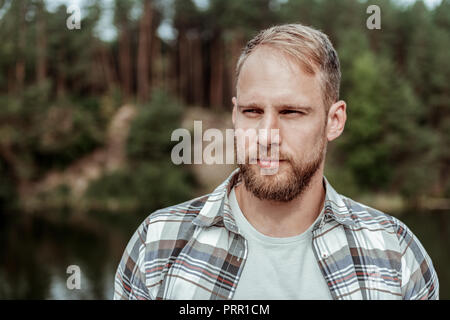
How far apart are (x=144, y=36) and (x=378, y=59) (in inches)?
702

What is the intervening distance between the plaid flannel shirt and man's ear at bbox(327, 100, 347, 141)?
16.3 inches

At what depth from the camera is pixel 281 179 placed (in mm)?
2609

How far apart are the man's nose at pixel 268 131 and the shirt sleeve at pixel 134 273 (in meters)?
0.81

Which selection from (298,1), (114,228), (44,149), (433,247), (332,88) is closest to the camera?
(332,88)

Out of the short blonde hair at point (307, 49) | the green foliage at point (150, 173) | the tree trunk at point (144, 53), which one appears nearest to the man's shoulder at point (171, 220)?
the short blonde hair at point (307, 49)

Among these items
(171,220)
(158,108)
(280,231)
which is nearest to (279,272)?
(280,231)

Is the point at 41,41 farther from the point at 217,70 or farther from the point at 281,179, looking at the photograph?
the point at 281,179

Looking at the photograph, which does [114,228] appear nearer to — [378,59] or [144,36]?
[144,36]

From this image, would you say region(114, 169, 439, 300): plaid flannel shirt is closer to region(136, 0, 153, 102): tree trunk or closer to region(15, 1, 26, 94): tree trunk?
region(15, 1, 26, 94): tree trunk

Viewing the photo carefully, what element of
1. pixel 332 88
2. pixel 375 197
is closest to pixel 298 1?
pixel 375 197

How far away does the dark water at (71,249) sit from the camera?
17.6 m

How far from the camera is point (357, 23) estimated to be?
3559 centimetres

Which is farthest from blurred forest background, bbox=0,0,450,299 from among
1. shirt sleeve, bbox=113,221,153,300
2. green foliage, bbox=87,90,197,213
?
shirt sleeve, bbox=113,221,153,300

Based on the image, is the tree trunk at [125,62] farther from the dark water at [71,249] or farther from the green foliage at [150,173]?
the dark water at [71,249]
